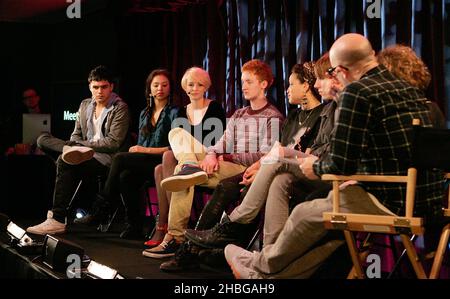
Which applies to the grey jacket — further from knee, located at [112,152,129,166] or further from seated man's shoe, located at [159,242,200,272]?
seated man's shoe, located at [159,242,200,272]

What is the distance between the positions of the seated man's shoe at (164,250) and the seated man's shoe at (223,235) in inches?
20.8

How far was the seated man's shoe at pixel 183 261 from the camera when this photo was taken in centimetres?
419

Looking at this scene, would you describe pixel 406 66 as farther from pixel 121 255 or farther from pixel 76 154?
pixel 76 154

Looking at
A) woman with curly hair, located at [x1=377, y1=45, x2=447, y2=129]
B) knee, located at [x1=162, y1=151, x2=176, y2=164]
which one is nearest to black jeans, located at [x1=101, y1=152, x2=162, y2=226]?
knee, located at [x1=162, y1=151, x2=176, y2=164]

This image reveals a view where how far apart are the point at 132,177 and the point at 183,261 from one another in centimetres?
139

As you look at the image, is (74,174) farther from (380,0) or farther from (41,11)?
(41,11)

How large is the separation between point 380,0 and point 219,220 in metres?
1.73

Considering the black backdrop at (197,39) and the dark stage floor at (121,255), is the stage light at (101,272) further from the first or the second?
the black backdrop at (197,39)

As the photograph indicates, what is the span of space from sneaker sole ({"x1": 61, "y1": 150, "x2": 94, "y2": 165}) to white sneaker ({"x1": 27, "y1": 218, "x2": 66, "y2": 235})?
1.61 feet

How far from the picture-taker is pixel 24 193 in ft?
21.8

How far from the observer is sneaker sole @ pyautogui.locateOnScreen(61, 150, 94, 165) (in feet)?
18.2

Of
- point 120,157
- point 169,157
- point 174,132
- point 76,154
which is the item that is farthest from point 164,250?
point 76,154

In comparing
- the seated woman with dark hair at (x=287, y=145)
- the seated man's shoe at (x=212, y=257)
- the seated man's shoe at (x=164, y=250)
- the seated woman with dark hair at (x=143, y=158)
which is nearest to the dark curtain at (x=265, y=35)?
the seated woman with dark hair at (x=287, y=145)

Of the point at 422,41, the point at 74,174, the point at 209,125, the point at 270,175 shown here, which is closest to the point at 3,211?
the point at 74,174
